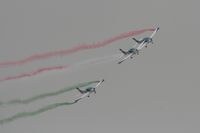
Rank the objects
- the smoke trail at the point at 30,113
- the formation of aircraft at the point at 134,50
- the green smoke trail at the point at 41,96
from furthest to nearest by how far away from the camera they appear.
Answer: the smoke trail at the point at 30,113 < the green smoke trail at the point at 41,96 < the formation of aircraft at the point at 134,50

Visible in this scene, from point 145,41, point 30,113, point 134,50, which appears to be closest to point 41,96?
point 30,113

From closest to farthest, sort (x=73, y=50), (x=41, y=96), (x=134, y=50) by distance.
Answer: (x=134, y=50), (x=73, y=50), (x=41, y=96)

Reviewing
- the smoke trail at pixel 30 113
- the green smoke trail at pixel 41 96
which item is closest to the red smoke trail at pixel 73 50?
the green smoke trail at pixel 41 96

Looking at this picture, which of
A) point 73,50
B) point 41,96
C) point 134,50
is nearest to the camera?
point 134,50

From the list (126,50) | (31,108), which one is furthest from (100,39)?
(31,108)

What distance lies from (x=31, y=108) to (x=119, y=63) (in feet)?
5.94

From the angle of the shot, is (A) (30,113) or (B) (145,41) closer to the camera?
(B) (145,41)

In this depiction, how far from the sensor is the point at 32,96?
1920cm

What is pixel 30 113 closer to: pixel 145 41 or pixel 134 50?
pixel 134 50

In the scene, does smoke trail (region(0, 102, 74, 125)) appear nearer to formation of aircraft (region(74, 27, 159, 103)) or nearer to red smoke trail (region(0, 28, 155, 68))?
formation of aircraft (region(74, 27, 159, 103))

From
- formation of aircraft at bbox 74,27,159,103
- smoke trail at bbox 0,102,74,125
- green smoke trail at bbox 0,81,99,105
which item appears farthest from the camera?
smoke trail at bbox 0,102,74,125

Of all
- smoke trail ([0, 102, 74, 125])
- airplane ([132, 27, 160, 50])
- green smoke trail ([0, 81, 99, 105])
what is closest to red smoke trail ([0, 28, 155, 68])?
airplane ([132, 27, 160, 50])

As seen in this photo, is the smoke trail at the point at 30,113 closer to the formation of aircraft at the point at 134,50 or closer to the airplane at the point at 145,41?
the formation of aircraft at the point at 134,50

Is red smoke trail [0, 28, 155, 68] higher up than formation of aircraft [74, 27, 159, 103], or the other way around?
red smoke trail [0, 28, 155, 68]
